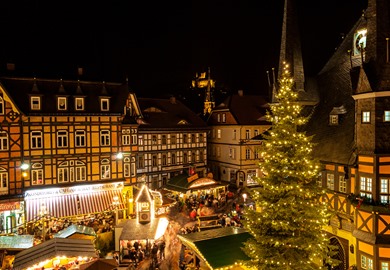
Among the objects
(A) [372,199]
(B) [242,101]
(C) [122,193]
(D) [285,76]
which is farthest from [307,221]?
(B) [242,101]

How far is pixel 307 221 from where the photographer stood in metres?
14.2

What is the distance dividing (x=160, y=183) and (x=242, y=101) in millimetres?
15600

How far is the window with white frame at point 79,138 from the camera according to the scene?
96.2 feet

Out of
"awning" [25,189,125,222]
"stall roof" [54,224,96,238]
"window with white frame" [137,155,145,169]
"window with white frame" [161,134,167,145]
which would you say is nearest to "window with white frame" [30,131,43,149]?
"awning" [25,189,125,222]

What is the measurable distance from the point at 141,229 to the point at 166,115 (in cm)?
2180

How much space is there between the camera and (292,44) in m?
26.2

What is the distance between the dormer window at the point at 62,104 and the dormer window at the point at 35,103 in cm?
144

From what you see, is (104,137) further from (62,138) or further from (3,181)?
(3,181)

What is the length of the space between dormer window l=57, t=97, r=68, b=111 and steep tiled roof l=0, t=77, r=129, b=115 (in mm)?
268

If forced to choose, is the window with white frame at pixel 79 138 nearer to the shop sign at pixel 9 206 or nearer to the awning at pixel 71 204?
the awning at pixel 71 204

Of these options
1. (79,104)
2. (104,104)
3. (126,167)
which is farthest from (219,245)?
(79,104)

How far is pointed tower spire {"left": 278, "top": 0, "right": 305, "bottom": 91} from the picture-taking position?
2586 centimetres

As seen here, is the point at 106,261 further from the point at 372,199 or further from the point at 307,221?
the point at 372,199

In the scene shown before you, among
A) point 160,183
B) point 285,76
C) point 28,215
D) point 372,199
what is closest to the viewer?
point 285,76
